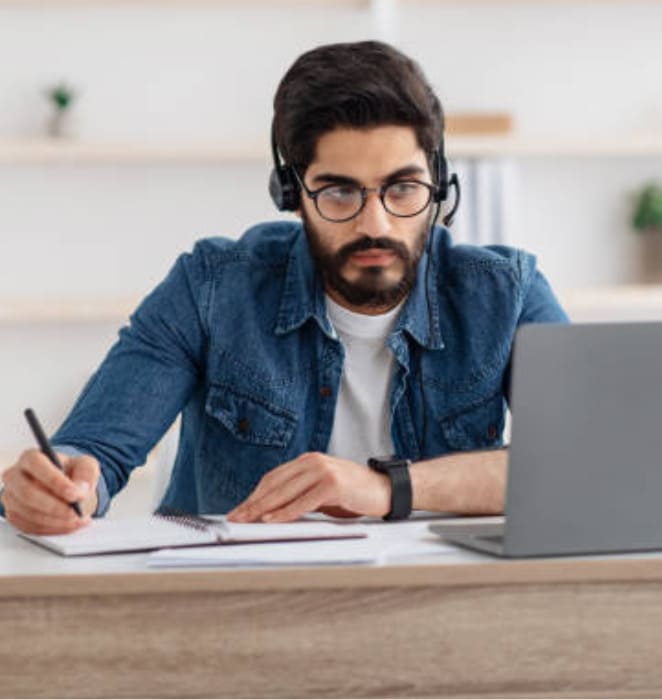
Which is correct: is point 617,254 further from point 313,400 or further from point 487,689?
point 487,689

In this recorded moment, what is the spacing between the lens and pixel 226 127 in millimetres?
3725

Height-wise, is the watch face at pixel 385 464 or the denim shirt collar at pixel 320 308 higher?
the denim shirt collar at pixel 320 308

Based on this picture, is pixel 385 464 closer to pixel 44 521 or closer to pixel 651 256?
pixel 44 521

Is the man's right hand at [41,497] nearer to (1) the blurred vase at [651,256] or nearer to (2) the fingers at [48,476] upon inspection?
(2) the fingers at [48,476]

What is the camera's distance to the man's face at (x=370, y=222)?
6.13ft

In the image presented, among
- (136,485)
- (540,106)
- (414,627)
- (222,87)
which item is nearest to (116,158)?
(222,87)

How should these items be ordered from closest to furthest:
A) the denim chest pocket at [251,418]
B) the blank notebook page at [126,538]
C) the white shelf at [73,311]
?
the blank notebook page at [126,538] < the denim chest pocket at [251,418] < the white shelf at [73,311]

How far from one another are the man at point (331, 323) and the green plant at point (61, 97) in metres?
1.64

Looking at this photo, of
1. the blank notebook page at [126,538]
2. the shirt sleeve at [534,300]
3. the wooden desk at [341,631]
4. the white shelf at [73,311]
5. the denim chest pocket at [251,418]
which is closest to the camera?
the wooden desk at [341,631]

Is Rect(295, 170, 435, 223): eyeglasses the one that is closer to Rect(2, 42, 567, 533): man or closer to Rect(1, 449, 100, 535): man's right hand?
Rect(2, 42, 567, 533): man

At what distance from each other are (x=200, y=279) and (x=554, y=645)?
1.04 meters

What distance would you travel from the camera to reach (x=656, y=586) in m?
1.16

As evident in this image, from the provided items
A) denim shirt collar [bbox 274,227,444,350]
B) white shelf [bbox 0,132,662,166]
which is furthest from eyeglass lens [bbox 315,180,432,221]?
white shelf [bbox 0,132,662,166]

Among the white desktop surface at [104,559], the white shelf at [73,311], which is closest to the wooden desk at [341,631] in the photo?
the white desktop surface at [104,559]
